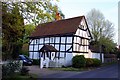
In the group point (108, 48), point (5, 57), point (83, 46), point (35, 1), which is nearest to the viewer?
point (35, 1)

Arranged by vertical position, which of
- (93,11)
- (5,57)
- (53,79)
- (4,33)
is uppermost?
(93,11)

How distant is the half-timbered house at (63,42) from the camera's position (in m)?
34.0

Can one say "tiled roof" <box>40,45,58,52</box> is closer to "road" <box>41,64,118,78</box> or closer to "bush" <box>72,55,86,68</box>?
"bush" <box>72,55,86,68</box>

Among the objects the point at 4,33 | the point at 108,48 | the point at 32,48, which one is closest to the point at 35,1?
the point at 4,33

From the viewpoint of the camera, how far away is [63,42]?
3516 cm

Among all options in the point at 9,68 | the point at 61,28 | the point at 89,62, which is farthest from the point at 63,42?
the point at 9,68

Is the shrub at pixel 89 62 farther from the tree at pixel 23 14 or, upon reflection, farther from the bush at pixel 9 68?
the tree at pixel 23 14

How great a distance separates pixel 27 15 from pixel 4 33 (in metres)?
1.99

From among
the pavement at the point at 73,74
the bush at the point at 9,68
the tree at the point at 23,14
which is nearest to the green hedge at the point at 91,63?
the pavement at the point at 73,74

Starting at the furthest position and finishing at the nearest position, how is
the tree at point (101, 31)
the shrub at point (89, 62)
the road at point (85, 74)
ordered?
the tree at point (101, 31) → the shrub at point (89, 62) → the road at point (85, 74)

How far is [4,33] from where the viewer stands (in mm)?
14914

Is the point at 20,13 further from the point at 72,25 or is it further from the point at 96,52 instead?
the point at 96,52

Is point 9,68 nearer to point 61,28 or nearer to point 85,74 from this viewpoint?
point 85,74

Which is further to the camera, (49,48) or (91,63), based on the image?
(49,48)
